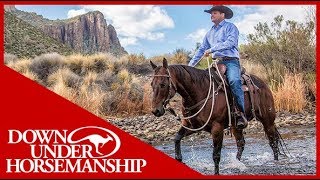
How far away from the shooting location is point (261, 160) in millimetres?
10383

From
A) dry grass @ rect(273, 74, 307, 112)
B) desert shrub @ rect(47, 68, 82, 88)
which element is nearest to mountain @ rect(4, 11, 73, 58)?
desert shrub @ rect(47, 68, 82, 88)

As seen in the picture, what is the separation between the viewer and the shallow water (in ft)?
30.7

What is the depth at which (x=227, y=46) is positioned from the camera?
846 centimetres

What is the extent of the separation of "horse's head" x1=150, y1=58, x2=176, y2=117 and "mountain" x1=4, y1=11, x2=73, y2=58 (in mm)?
25431

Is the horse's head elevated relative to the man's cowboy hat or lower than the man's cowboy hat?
lower

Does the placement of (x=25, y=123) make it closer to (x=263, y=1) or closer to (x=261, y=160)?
(x=263, y=1)

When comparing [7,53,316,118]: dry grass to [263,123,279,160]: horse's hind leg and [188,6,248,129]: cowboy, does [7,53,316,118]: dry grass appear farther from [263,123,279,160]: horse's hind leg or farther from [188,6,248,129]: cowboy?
[188,6,248,129]: cowboy

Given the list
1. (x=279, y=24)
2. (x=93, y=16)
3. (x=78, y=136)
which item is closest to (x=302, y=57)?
(x=279, y=24)

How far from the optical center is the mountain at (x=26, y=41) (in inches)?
1305

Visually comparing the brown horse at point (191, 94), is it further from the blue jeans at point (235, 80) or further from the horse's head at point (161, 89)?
the blue jeans at point (235, 80)

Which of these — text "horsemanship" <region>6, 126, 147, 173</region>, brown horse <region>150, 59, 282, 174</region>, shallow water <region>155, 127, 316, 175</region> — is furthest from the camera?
shallow water <region>155, 127, 316, 175</region>

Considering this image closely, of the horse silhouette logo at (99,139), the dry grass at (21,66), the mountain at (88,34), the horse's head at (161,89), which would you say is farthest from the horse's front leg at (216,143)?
the mountain at (88,34)

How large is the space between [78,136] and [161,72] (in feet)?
5.60

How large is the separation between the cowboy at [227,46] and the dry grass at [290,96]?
890 cm
